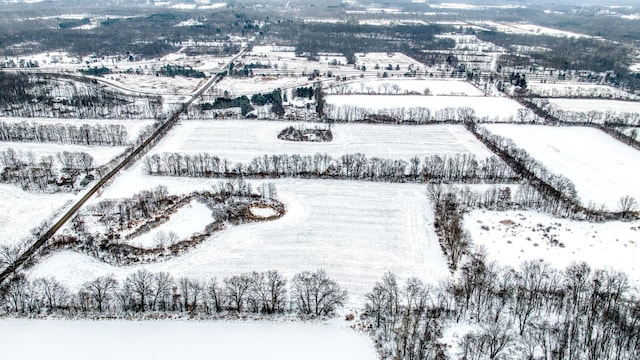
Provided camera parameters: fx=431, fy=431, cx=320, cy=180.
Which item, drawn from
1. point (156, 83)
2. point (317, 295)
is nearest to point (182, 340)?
point (317, 295)

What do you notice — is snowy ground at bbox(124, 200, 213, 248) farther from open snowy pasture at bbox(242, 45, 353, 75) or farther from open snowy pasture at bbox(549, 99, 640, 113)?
open snowy pasture at bbox(242, 45, 353, 75)

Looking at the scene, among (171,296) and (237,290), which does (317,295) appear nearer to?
(237,290)

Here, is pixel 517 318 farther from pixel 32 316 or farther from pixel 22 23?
pixel 22 23

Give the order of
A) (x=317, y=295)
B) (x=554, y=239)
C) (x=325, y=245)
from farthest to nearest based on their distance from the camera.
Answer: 1. (x=554, y=239)
2. (x=325, y=245)
3. (x=317, y=295)

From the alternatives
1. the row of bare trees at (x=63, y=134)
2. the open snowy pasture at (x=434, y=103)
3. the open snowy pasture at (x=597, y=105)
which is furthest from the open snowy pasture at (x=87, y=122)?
the open snowy pasture at (x=597, y=105)

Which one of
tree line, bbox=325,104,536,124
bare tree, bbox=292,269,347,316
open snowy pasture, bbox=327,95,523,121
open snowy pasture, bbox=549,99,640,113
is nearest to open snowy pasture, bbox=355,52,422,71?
open snowy pasture, bbox=327,95,523,121

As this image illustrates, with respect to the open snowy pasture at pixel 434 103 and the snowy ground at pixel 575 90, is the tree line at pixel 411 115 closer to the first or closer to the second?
the open snowy pasture at pixel 434 103

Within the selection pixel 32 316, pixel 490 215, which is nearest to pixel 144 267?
pixel 32 316
